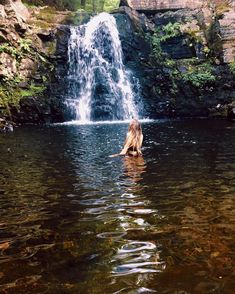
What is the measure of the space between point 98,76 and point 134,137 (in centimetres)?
1952

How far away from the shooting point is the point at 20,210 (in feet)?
25.5

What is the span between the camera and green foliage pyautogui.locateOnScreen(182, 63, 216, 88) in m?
32.8

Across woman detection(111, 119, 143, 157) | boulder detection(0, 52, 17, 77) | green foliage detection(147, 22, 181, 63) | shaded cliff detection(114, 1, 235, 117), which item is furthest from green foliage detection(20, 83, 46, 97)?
woman detection(111, 119, 143, 157)

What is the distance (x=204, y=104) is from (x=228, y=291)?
1163 inches

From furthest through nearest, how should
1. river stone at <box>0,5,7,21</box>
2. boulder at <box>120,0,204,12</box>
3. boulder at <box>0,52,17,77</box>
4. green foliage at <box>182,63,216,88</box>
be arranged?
boulder at <box>120,0,204,12</box>, green foliage at <box>182,63,216,88</box>, river stone at <box>0,5,7,21</box>, boulder at <box>0,52,17,77</box>

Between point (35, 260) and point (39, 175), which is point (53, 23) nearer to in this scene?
point (39, 175)

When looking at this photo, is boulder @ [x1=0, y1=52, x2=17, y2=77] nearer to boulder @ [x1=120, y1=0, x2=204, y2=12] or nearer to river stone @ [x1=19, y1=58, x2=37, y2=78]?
river stone @ [x1=19, y1=58, x2=37, y2=78]

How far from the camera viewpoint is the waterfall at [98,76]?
3197cm

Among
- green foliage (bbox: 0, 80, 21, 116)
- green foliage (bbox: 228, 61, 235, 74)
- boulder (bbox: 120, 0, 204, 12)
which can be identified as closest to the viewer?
green foliage (bbox: 0, 80, 21, 116)

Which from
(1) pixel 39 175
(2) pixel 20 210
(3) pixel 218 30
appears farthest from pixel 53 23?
(2) pixel 20 210

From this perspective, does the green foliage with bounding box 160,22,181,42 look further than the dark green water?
Yes

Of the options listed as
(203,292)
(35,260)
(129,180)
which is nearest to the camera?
(203,292)

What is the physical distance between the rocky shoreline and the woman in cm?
1648

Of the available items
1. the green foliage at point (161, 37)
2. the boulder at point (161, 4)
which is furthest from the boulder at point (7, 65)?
the boulder at point (161, 4)
